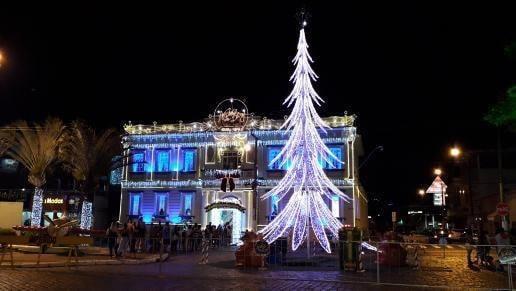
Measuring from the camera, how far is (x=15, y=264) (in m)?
17.8

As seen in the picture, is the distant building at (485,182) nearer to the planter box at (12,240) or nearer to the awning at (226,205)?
the awning at (226,205)

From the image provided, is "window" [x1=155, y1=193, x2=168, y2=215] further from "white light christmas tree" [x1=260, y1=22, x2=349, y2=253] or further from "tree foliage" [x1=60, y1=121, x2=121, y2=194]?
"white light christmas tree" [x1=260, y1=22, x2=349, y2=253]

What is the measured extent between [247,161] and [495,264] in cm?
2339

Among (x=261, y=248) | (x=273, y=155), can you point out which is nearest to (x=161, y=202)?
(x=273, y=155)

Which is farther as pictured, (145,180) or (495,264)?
(145,180)

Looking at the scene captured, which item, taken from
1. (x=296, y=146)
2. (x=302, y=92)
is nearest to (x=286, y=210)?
(x=296, y=146)

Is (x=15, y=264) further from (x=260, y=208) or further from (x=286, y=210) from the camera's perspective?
(x=260, y=208)

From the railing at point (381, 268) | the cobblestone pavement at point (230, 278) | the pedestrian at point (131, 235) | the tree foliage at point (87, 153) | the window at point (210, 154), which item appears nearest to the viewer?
the cobblestone pavement at point (230, 278)

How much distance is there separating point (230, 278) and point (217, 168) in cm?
2611

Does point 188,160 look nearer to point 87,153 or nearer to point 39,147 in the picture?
point 87,153

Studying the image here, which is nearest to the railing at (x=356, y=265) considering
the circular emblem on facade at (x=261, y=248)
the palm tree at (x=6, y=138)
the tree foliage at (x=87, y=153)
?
the circular emblem on facade at (x=261, y=248)

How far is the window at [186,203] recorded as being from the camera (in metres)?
41.7

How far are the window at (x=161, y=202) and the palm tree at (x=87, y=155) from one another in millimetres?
9028

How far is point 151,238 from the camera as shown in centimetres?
2494
